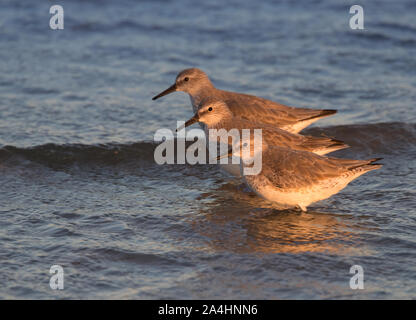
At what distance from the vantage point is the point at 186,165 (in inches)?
373

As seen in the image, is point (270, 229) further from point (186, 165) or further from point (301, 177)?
point (186, 165)

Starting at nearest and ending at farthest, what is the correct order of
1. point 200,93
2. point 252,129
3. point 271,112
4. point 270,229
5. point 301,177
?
1. point 270,229
2. point 301,177
3. point 252,129
4. point 271,112
5. point 200,93

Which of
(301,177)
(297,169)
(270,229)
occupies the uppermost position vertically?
(297,169)

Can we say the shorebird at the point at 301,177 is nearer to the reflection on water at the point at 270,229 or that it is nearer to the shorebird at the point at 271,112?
the reflection on water at the point at 270,229

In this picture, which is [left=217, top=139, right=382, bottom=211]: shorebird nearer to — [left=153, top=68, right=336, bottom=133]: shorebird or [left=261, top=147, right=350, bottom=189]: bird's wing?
[left=261, top=147, right=350, bottom=189]: bird's wing

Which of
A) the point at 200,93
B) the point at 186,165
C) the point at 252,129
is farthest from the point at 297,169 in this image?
the point at 200,93

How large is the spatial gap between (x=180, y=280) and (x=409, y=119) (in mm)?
6384

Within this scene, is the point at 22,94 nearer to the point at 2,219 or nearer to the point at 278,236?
the point at 2,219

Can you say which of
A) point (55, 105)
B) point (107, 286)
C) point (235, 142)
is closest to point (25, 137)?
point (55, 105)

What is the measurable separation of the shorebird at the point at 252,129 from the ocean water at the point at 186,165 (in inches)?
26.3

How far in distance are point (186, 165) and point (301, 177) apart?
2.55 meters

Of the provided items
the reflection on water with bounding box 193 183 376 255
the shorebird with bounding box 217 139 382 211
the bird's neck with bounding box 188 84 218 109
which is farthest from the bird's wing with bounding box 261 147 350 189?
the bird's neck with bounding box 188 84 218 109

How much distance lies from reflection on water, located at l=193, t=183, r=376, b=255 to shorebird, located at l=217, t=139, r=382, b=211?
0.82 feet

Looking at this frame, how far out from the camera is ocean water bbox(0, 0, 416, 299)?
623 centimetres
